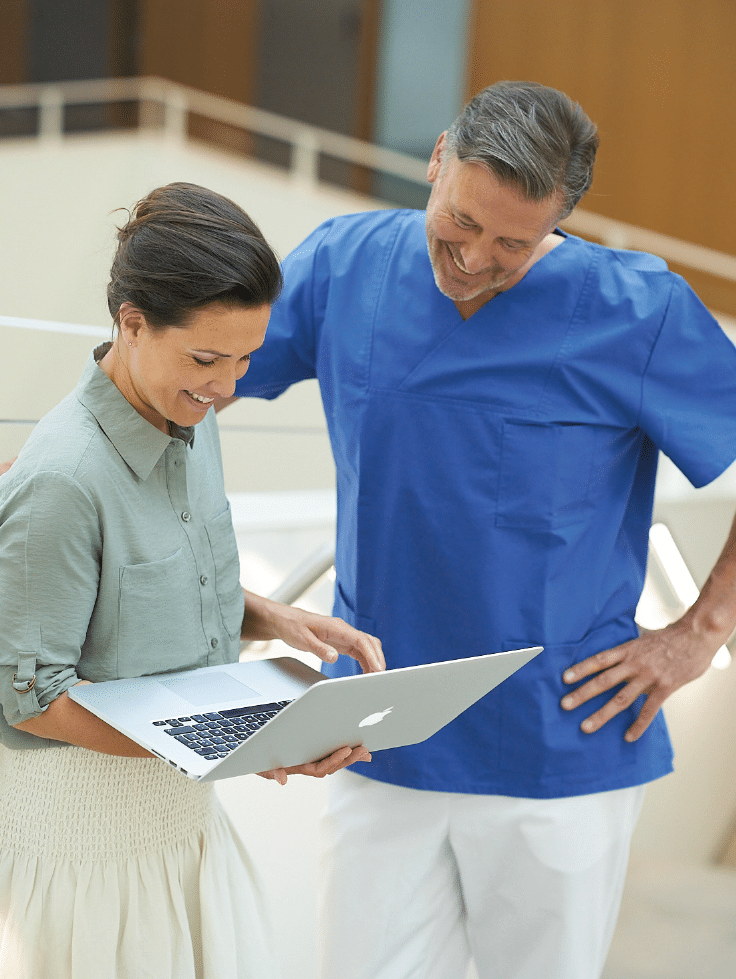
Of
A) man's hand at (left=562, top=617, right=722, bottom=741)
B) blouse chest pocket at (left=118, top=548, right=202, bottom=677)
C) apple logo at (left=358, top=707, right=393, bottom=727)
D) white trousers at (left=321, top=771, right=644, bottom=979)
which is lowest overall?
white trousers at (left=321, top=771, right=644, bottom=979)

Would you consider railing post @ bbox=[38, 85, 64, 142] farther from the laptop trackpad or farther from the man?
the laptop trackpad

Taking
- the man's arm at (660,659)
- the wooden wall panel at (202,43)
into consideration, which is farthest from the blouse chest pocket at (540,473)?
the wooden wall panel at (202,43)

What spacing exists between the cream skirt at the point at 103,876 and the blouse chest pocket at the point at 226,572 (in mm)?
176

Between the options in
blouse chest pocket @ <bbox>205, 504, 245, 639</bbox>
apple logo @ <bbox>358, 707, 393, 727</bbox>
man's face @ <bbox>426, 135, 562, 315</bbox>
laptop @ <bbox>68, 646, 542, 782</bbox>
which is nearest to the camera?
laptop @ <bbox>68, 646, 542, 782</bbox>

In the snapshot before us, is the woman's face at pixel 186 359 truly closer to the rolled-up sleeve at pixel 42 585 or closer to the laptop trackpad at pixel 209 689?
the rolled-up sleeve at pixel 42 585

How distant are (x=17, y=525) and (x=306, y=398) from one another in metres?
4.00

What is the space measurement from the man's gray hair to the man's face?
0.05 feet

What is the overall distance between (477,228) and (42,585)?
2.26 ft

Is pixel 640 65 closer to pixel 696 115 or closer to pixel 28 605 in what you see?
pixel 696 115

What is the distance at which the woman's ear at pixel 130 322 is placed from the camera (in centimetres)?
107

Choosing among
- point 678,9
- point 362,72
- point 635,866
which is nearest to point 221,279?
point 635,866

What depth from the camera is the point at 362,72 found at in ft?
25.0

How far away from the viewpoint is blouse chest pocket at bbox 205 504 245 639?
1.23 metres

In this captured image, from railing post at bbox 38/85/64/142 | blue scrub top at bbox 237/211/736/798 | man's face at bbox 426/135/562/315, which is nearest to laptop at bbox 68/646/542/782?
blue scrub top at bbox 237/211/736/798
